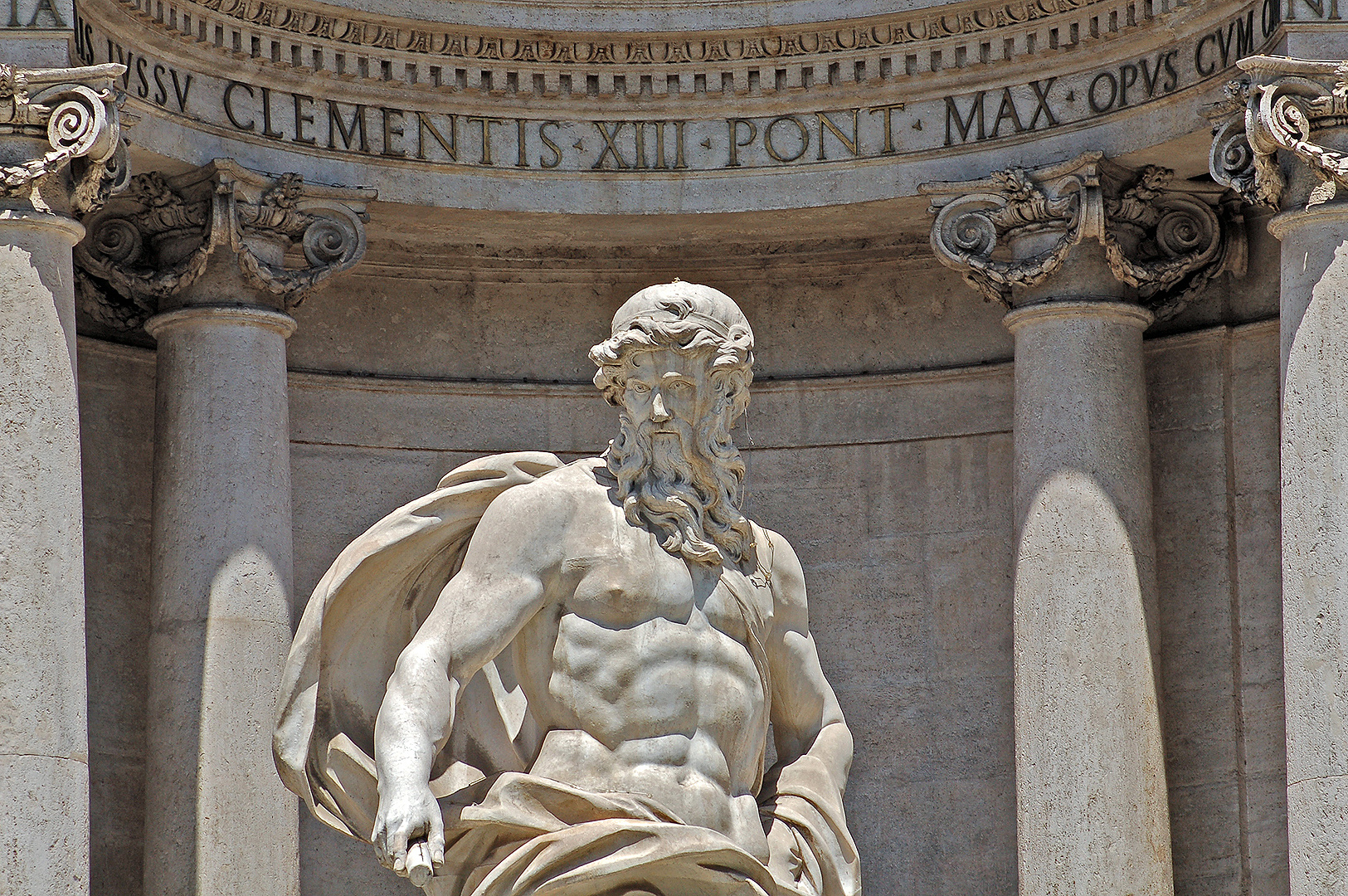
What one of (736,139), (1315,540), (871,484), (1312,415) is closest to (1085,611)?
(1315,540)

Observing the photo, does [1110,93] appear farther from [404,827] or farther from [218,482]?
[404,827]

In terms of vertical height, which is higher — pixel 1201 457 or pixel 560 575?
pixel 1201 457

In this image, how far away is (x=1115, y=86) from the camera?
1563 centimetres

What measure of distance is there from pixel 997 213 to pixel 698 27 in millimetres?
2078

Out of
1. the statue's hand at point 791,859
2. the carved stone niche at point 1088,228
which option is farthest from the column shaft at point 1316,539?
the statue's hand at point 791,859

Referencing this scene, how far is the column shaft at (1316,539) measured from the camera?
13.3 metres

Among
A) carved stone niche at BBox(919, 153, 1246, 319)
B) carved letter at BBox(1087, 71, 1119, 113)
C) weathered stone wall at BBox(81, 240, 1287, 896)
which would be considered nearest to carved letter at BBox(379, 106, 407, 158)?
weathered stone wall at BBox(81, 240, 1287, 896)

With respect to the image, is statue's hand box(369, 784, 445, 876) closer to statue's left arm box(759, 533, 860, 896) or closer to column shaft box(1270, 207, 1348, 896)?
statue's left arm box(759, 533, 860, 896)

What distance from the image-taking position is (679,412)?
1104 cm

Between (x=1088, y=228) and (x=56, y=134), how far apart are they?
18.2ft

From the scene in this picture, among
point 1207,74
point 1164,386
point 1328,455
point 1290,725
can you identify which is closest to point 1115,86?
point 1207,74

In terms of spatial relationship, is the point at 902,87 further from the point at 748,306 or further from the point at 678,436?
the point at 678,436

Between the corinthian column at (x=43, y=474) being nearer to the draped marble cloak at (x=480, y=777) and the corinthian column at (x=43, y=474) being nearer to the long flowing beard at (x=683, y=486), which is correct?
the draped marble cloak at (x=480, y=777)

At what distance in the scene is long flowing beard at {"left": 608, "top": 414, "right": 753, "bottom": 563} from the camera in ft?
36.1
